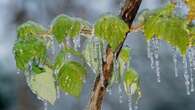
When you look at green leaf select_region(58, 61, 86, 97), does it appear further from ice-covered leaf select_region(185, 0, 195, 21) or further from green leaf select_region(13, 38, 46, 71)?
ice-covered leaf select_region(185, 0, 195, 21)

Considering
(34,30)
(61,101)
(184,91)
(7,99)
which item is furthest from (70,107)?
(34,30)

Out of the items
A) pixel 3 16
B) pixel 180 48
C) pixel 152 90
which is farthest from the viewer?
pixel 3 16

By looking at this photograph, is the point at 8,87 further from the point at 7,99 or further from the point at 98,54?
the point at 98,54

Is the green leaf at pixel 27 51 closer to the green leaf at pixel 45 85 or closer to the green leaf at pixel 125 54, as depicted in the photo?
the green leaf at pixel 45 85

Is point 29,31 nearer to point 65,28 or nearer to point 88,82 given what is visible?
point 65,28

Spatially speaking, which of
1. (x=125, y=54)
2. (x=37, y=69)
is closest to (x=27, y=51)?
(x=37, y=69)

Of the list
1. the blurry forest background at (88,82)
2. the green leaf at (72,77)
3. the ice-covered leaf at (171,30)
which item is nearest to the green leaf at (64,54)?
the green leaf at (72,77)

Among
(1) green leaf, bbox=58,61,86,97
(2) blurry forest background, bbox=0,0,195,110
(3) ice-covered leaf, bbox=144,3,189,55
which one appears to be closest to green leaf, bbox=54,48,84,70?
(1) green leaf, bbox=58,61,86,97
